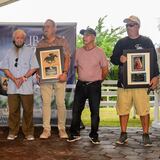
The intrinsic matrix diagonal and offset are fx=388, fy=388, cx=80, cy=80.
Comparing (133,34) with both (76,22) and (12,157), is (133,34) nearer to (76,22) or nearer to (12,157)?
(76,22)

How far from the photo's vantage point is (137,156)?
4.17 metres

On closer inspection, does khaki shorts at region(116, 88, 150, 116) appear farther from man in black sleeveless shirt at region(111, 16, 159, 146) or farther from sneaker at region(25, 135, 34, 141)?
sneaker at region(25, 135, 34, 141)

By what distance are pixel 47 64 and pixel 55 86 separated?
30cm

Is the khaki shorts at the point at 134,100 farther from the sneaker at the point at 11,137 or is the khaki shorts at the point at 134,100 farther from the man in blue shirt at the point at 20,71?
the sneaker at the point at 11,137

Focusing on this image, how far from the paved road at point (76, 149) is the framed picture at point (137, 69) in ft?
2.50

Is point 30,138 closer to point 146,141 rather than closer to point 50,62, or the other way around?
point 50,62

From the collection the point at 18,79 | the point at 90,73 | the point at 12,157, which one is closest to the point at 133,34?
the point at 90,73

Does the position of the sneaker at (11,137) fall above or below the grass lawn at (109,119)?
above

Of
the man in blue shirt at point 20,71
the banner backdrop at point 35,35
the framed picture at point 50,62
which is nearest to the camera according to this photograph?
the man in blue shirt at point 20,71

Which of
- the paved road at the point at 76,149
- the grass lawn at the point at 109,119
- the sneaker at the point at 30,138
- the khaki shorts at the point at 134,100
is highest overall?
the khaki shorts at the point at 134,100

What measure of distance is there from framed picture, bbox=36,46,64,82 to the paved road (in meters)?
0.82

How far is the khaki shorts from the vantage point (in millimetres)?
4688

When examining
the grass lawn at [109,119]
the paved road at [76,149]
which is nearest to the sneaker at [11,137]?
the paved road at [76,149]

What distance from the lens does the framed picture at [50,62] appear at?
16.1 feet
